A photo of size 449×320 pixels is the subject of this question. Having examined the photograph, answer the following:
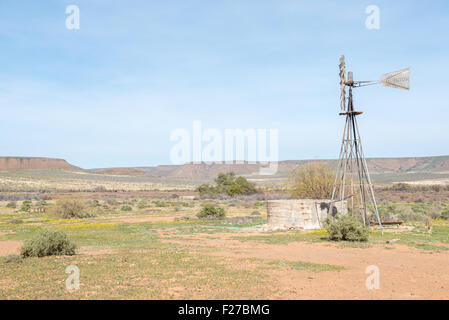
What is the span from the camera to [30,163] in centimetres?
16175

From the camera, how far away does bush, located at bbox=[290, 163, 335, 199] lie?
3198 cm

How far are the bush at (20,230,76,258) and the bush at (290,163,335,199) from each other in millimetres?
21304

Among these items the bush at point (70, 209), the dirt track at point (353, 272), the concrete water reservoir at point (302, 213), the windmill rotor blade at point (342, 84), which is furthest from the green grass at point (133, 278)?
the bush at point (70, 209)

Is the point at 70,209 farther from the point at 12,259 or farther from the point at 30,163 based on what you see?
the point at 30,163

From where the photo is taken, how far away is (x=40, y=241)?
14.3 metres

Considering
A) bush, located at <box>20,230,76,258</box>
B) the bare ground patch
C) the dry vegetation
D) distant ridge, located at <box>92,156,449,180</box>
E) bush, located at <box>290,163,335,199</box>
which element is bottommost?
the bare ground patch

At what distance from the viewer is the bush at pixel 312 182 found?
32.0m

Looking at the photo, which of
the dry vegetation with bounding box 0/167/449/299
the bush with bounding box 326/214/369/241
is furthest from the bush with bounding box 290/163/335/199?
the bush with bounding box 326/214/369/241

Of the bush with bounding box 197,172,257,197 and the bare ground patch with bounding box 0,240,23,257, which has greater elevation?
the bush with bounding box 197,172,257,197

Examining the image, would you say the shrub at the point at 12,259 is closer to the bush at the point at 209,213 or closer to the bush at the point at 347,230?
the bush at the point at 347,230

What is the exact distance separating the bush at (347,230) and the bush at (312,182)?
523 inches

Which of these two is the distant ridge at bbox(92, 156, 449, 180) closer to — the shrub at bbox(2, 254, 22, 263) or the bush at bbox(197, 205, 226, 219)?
the bush at bbox(197, 205, 226, 219)
